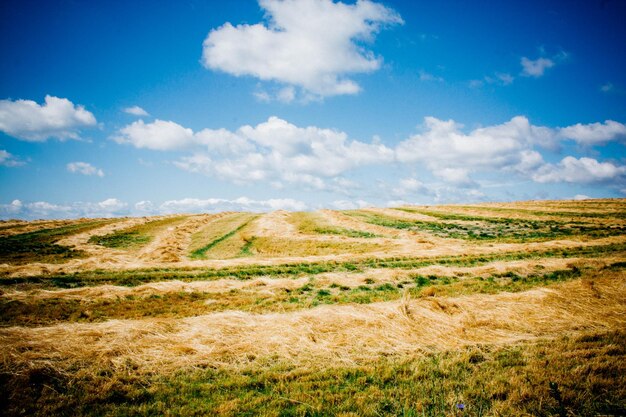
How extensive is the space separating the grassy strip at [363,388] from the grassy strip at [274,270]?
318 inches

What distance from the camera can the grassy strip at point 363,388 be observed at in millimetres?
4402

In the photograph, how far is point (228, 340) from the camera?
22.2 ft

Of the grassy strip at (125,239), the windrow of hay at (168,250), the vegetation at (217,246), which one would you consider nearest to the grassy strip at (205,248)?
the vegetation at (217,246)

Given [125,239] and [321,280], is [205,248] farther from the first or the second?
[321,280]

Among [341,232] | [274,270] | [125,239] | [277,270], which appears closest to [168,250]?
[125,239]

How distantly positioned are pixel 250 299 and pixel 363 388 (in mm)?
5967

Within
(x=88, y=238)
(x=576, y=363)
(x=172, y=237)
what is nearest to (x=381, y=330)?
(x=576, y=363)

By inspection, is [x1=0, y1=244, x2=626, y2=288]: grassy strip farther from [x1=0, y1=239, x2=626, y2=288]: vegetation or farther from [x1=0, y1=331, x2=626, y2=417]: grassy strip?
[x1=0, y1=331, x2=626, y2=417]: grassy strip

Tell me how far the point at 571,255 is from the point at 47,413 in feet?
71.1

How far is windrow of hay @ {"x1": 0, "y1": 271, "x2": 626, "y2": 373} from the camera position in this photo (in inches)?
236

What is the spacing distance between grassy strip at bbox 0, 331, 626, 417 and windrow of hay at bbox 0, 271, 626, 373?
385 mm

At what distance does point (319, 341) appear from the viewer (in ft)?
22.2

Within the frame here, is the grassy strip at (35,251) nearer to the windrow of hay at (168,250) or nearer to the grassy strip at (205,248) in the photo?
the windrow of hay at (168,250)

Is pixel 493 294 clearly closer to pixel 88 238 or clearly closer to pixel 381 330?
pixel 381 330
